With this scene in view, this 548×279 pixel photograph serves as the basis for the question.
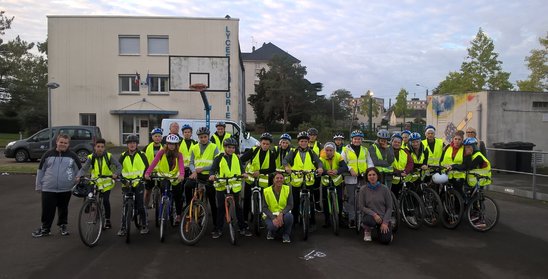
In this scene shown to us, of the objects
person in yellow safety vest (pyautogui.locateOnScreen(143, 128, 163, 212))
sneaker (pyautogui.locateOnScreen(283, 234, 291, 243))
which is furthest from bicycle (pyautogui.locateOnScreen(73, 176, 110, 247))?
sneaker (pyautogui.locateOnScreen(283, 234, 291, 243))

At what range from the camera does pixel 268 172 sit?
25.2 feet

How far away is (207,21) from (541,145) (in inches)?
976

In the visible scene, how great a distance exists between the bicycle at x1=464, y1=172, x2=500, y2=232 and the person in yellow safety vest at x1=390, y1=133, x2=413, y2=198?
114cm

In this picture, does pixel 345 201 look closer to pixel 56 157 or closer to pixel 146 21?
Result: pixel 56 157

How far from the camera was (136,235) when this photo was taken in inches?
292

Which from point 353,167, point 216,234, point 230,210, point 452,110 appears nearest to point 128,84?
point 452,110

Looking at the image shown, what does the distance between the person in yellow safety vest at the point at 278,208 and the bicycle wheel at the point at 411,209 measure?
2.28 meters

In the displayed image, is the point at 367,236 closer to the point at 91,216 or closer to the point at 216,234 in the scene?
the point at 216,234

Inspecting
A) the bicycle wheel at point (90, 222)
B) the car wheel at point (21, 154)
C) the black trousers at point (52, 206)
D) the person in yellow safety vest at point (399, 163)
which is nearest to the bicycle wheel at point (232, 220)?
the bicycle wheel at point (90, 222)

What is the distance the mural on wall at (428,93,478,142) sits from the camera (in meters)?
19.3

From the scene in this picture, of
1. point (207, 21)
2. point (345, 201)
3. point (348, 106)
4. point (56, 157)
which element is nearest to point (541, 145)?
point (345, 201)

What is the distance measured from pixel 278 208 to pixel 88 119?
3181 cm

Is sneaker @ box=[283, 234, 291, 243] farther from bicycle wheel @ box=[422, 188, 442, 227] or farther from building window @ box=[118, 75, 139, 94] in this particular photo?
building window @ box=[118, 75, 139, 94]

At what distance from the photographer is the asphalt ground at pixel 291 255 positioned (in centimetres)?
558
